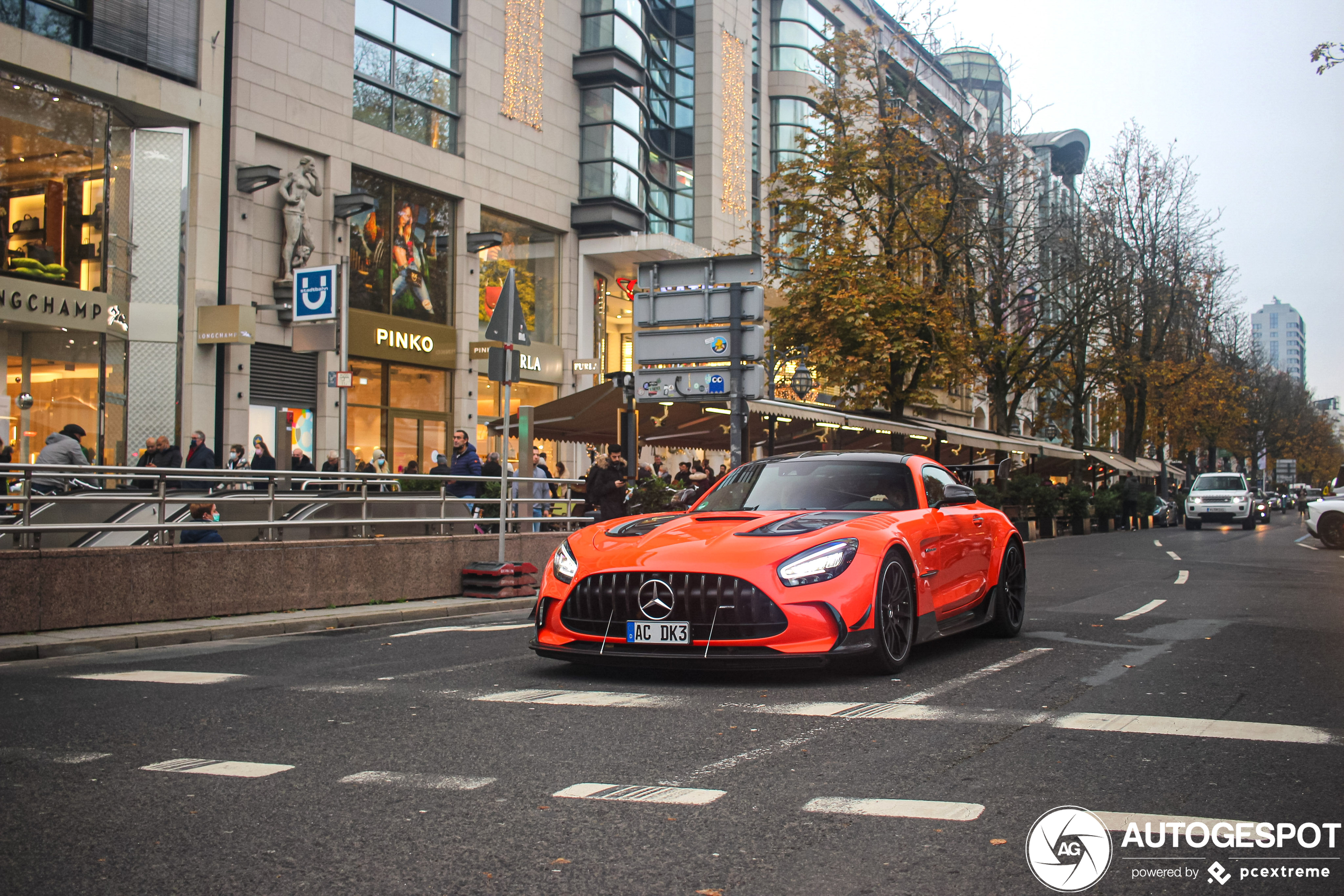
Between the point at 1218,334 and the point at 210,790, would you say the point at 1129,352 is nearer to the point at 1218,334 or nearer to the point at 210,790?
the point at 1218,334

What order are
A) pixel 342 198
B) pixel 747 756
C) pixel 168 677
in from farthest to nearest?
pixel 342 198, pixel 168 677, pixel 747 756

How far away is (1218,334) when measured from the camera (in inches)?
2685

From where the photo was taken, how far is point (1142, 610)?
11.2 meters

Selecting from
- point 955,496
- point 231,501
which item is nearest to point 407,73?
point 231,501

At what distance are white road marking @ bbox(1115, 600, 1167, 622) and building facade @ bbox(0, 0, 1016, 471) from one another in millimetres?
11413

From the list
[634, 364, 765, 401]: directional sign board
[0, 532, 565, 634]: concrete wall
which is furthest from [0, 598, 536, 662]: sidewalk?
[634, 364, 765, 401]: directional sign board

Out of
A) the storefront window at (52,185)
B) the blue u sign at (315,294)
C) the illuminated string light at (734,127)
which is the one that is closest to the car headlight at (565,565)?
the blue u sign at (315,294)

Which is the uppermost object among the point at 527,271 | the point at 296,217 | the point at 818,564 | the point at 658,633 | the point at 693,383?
the point at 527,271

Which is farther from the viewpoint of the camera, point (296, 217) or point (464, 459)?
point (296, 217)

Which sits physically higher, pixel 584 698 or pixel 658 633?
pixel 658 633

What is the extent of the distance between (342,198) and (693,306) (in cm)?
1305

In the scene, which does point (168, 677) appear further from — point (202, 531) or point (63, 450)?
point (63, 450)

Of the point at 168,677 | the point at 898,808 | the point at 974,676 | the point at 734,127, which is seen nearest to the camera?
the point at 898,808

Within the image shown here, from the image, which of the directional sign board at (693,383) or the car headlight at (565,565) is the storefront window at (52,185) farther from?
the car headlight at (565,565)
